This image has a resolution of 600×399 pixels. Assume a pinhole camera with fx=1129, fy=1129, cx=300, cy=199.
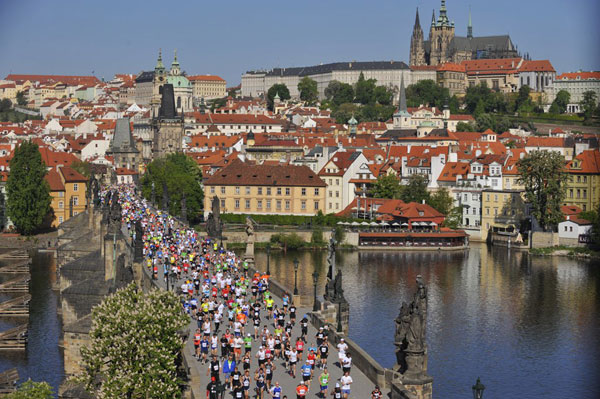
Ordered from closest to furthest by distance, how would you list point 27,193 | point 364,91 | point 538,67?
point 27,193, point 364,91, point 538,67

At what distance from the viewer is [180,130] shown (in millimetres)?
118938

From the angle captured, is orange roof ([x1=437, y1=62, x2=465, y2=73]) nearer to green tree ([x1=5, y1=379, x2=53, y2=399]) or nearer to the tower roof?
the tower roof

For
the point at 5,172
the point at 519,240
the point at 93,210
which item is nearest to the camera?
the point at 93,210

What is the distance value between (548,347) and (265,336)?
54.6 feet

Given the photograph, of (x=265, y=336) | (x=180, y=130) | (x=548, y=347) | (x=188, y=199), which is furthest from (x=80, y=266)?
(x=180, y=130)

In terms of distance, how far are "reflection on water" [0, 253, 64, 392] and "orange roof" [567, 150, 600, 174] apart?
36817 millimetres

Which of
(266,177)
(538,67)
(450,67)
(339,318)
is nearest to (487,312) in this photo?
(339,318)

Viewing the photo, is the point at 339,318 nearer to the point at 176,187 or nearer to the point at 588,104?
the point at 176,187

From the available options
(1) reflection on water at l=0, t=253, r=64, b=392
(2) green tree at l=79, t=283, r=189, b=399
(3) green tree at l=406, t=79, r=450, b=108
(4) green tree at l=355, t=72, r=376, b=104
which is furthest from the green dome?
(2) green tree at l=79, t=283, r=189, b=399

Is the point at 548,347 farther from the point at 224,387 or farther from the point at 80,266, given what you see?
the point at 224,387

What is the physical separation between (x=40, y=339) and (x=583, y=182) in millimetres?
45984

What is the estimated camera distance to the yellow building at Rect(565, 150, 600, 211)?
246ft

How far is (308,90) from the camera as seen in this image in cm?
19250

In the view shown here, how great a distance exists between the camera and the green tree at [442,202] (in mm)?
78375
